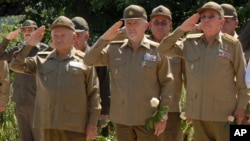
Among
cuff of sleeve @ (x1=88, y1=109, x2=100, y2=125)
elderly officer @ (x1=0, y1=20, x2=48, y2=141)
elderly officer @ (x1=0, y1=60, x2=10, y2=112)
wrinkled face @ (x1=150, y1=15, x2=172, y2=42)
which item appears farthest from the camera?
elderly officer @ (x1=0, y1=60, x2=10, y2=112)

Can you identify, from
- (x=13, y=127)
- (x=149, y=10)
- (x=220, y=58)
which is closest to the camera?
(x=220, y=58)

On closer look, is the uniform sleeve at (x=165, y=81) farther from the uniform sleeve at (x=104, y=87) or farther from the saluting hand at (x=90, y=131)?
the uniform sleeve at (x=104, y=87)

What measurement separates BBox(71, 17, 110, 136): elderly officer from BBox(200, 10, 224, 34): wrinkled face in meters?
1.75

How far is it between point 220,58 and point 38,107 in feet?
6.26

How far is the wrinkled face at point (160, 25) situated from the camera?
9.65m

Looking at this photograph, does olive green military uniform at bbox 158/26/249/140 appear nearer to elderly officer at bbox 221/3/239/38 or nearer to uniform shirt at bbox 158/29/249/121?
uniform shirt at bbox 158/29/249/121

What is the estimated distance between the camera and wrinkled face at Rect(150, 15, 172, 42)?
31.7 feet

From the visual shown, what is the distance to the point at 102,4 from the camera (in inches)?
579

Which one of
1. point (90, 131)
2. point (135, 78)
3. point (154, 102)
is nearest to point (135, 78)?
point (135, 78)

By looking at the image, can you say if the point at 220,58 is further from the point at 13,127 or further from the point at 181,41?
the point at 13,127

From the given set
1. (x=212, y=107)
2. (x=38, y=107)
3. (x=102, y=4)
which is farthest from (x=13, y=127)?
(x=212, y=107)

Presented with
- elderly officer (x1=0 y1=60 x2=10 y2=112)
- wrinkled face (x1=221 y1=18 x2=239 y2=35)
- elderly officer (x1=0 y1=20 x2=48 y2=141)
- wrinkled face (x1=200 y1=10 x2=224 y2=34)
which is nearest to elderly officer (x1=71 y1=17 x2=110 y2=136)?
wrinkled face (x1=221 y1=18 x2=239 y2=35)

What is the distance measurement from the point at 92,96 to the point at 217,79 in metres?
1.29

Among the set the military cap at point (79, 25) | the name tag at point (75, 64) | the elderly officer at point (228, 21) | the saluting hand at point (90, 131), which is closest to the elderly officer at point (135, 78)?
the name tag at point (75, 64)
